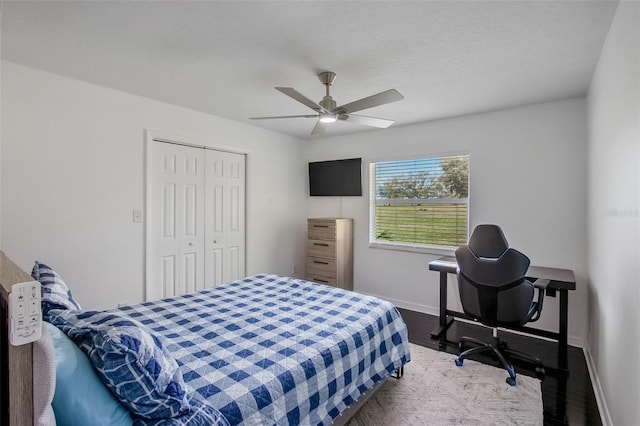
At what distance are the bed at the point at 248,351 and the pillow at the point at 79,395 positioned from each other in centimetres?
3

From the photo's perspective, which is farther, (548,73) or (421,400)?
(548,73)

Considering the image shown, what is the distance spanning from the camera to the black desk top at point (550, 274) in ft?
8.28

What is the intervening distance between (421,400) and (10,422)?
215 centimetres

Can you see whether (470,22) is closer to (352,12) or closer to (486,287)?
(352,12)

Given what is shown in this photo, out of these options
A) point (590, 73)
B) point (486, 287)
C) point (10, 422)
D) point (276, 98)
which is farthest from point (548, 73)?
point (10, 422)

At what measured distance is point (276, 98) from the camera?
302 cm

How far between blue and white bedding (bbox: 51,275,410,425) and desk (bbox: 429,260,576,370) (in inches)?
42.0

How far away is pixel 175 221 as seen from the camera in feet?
11.1

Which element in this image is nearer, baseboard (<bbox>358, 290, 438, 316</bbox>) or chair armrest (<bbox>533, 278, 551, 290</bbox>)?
chair armrest (<bbox>533, 278, 551, 290</bbox>)

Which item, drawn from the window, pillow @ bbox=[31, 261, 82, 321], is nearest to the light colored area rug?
the window

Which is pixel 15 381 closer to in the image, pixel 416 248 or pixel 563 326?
pixel 563 326

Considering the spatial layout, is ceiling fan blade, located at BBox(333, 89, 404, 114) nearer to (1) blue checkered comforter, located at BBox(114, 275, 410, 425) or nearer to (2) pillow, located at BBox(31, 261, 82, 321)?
(1) blue checkered comforter, located at BBox(114, 275, 410, 425)

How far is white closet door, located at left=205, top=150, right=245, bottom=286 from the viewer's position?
3729 millimetres

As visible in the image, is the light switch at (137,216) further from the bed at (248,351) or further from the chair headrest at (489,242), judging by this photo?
the chair headrest at (489,242)
